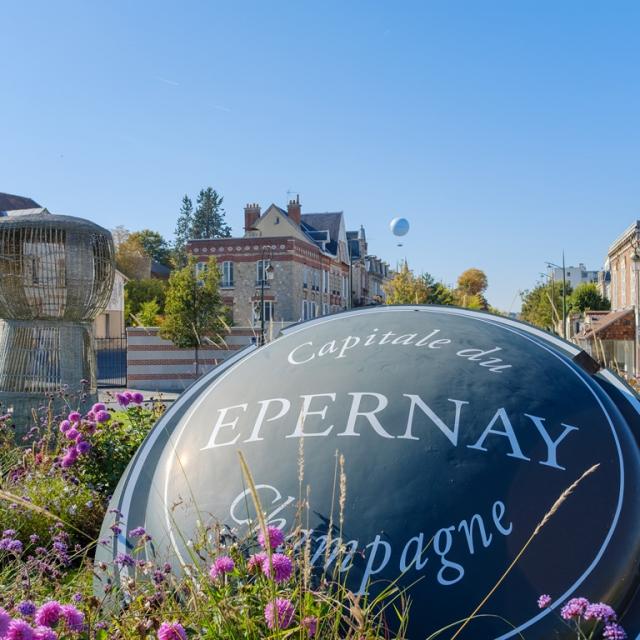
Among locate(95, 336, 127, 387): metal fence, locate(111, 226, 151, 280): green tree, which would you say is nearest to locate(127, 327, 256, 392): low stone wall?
locate(95, 336, 127, 387): metal fence

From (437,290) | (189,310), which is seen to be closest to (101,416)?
(189,310)

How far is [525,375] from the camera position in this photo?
2875 millimetres

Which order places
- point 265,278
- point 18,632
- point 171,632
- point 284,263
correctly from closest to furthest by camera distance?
point 18,632, point 171,632, point 265,278, point 284,263

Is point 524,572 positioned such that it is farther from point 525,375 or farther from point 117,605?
point 117,605

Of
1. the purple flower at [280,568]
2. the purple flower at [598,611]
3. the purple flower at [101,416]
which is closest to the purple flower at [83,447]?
the purple flower at [101,416]

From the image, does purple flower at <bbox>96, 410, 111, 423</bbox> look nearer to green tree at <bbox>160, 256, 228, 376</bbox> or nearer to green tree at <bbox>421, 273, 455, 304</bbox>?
green tree at <bbox>160, 256, 228, 376</bbox>

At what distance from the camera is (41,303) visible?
9.27 meters

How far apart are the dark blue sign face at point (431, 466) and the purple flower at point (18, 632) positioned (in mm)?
818

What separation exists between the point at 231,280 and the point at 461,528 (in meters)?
41.7

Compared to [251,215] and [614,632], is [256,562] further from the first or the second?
[251,215]

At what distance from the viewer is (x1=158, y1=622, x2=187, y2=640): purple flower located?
183cm

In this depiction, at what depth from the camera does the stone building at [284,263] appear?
43.0m

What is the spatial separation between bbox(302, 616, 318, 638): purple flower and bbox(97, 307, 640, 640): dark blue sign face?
8.2 inches

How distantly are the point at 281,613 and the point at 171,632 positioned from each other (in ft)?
1.02
